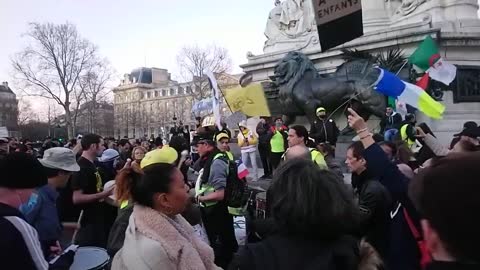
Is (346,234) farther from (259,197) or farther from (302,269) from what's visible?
(259,197)

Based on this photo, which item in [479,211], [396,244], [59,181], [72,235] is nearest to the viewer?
[479,211]

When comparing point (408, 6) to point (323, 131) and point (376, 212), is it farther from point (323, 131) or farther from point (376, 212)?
point (376, 212)

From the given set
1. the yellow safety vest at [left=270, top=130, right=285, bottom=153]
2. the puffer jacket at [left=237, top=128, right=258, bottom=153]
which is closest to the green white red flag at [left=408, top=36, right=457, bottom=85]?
the yellow safety vest at [left=270, top=130, right=285, bottom=153]

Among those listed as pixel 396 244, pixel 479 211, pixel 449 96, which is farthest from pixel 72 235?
pixel 449 96

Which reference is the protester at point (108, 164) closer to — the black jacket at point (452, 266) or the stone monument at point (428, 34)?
the black jacket at point (452, 266)

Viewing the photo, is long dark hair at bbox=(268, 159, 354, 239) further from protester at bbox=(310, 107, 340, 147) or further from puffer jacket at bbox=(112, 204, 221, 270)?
protester at bbox=(310, 107, 340, 147)

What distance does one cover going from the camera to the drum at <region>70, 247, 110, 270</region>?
3.57 m

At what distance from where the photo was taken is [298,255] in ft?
6.80

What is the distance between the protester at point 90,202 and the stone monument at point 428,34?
11.6m

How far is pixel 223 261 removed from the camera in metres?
5.97

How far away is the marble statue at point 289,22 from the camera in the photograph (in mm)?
20656

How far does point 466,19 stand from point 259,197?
13047mm

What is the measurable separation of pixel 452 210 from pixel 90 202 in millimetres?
4476

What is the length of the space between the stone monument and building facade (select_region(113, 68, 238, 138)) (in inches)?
2261
